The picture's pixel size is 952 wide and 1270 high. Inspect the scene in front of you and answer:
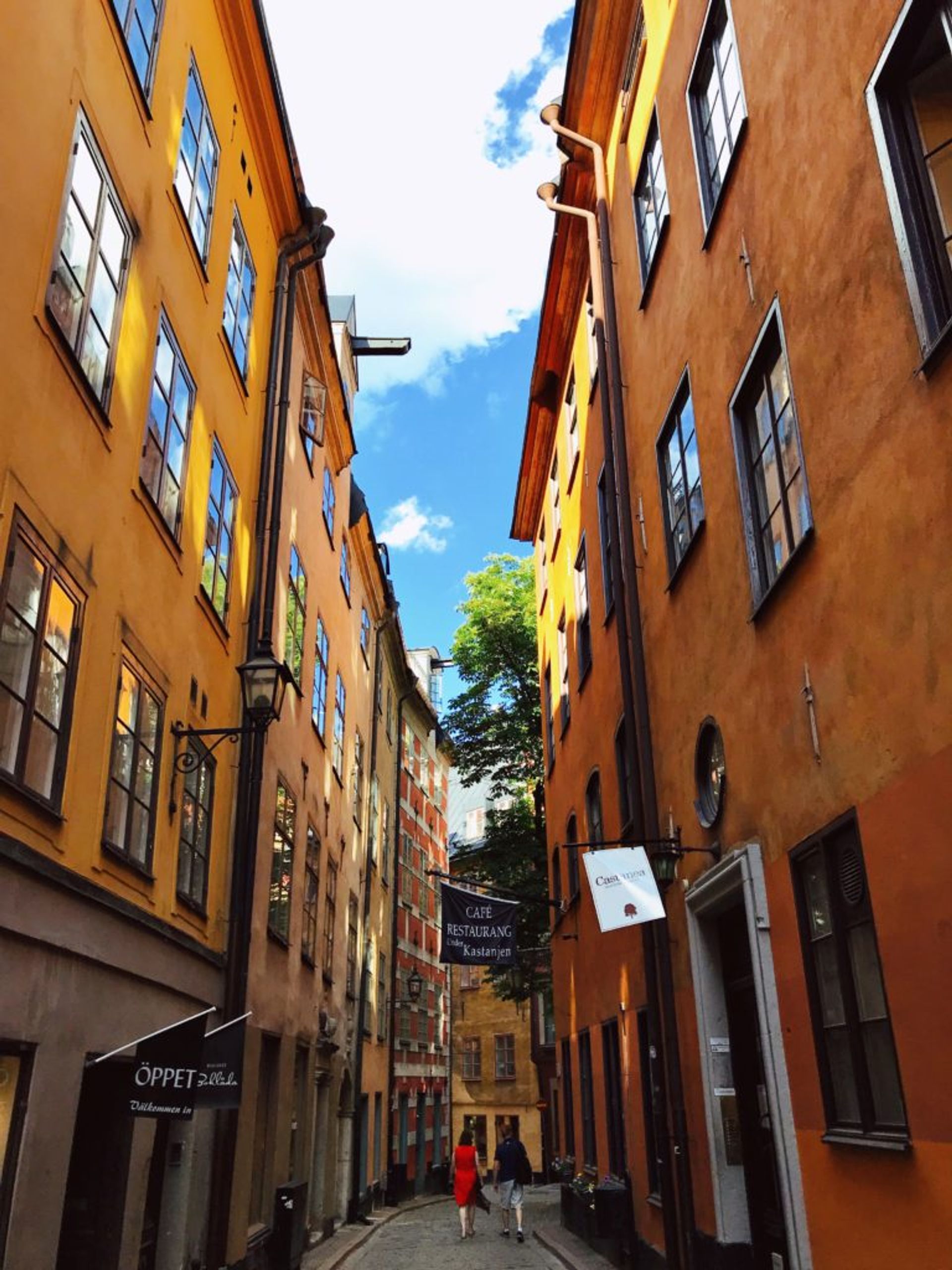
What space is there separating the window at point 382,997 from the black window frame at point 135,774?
61.0ft

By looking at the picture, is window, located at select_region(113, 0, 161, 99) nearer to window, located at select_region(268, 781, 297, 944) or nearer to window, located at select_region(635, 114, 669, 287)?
window, located at select_region(635, 114, 669, 287)

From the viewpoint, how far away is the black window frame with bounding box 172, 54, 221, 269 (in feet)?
33.1

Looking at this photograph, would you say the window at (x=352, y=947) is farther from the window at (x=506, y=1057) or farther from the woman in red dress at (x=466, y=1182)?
the window at (x=506, y=1057)

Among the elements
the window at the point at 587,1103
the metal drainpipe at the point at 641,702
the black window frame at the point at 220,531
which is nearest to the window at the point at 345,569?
the black window frame at the point at 220,531

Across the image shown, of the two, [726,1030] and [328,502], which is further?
[328,502]

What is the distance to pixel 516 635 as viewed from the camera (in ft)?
97.3

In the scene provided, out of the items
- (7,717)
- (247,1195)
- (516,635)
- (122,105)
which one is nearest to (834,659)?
(7,717)

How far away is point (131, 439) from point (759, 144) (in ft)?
17.2

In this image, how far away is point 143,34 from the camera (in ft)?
29.6

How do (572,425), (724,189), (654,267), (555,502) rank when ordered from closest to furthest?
(724,189)
(654,267)
(572,425)
(555,502)

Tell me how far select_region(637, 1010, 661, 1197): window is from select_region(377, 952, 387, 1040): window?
50.2 ft

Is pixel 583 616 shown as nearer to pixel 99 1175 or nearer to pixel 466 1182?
pixel 466 1182

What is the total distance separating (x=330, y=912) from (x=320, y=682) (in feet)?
13.8

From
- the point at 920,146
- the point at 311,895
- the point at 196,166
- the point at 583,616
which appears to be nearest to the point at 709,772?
the point at 920,146
